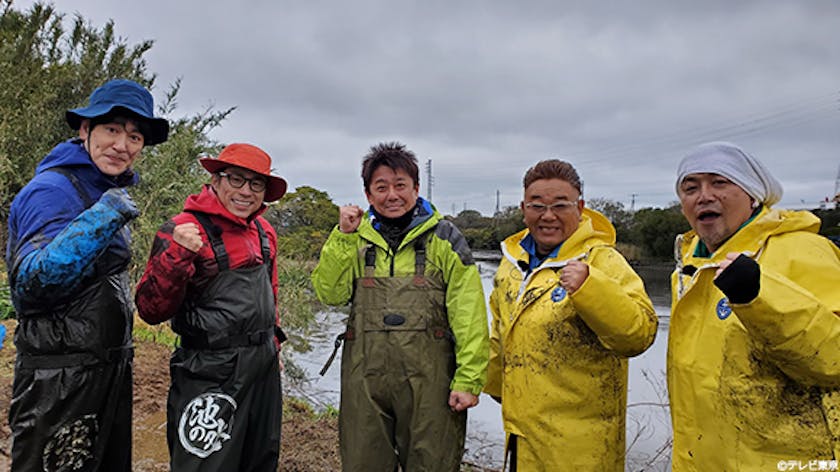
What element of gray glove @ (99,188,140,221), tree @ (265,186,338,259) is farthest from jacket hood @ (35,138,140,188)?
tree @ (265,186,338,259)

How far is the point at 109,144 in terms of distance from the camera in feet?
8.43

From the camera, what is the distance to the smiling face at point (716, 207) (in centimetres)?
214

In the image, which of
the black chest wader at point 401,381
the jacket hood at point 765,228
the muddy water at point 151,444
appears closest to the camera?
the jacket hood at point 765,228

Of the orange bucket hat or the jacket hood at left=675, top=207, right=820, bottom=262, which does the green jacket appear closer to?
the orange bucket hat

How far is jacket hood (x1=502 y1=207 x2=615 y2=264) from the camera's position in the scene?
263cm

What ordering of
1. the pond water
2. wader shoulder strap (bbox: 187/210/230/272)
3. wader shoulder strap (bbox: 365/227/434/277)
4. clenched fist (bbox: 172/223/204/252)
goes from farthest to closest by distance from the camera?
the pond water
wader shoulder strap (bbox: 365/227/434/277)
wader shoulder strap (bbox: 187/210/230/272)
clenched fist (bbox: 172/223/204/252)

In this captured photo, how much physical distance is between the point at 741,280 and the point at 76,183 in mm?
2844

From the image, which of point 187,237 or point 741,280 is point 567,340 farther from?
point 187,237

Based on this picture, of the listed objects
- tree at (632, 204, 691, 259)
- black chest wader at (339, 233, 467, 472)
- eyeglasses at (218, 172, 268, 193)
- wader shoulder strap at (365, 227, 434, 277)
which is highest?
tree at (632, 204, 691, 259)

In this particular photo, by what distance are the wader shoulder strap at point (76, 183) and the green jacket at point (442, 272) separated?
1.18 meters

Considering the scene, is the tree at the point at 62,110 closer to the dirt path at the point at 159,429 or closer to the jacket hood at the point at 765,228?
the dirt path at the point at 159,429

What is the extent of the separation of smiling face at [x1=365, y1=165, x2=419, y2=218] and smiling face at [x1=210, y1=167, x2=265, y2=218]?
2.24 ft

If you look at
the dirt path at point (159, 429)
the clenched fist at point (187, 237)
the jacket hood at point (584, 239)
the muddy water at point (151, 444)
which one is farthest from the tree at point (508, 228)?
the clenched fist at point (187, 237)

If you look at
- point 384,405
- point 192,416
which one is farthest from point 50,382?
point 384,405
